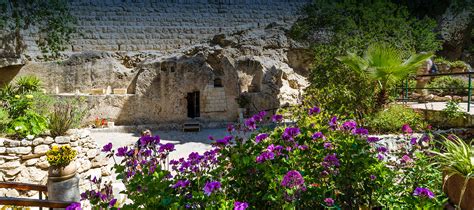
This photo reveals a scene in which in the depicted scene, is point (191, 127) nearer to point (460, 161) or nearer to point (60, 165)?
point (60, 165)

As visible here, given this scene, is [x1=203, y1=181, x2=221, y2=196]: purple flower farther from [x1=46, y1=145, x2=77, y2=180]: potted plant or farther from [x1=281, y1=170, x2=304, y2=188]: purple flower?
[x1=46, y1=145, x2=77, y2=180]: potted plant

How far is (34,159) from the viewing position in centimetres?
520

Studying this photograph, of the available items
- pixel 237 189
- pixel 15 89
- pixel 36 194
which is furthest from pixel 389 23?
pixel 15 89

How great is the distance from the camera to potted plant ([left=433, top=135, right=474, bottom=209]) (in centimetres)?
207

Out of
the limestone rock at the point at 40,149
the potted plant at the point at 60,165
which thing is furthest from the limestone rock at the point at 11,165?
the potted plant at the point at 60,165

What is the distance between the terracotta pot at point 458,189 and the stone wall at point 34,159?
17.6ft

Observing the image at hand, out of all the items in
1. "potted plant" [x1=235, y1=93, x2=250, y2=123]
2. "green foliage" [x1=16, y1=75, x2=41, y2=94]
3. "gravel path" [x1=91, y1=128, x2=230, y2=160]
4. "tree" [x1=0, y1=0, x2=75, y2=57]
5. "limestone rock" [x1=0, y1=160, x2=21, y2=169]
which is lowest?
"gravel path" [x1=91, y1=128, x2=230, y2=160]

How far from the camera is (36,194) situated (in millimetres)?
5262

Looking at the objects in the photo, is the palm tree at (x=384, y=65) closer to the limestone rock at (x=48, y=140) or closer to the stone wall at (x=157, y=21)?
the limestone rock at (x=48, y=140)

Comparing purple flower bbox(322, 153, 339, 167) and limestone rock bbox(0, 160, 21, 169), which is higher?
purple flower bbox(322, 153, 339, 167)

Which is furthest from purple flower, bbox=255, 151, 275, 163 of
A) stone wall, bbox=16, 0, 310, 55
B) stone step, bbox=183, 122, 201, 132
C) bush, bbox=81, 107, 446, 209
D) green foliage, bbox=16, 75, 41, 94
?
stone wall, bbox=16, 0, 310, 55

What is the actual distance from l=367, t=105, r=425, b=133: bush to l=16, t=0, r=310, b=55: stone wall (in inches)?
434

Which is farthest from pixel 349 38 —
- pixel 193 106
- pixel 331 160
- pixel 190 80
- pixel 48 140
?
pixel 48 140

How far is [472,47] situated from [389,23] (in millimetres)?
7661
